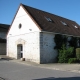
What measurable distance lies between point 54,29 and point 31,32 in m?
3.12

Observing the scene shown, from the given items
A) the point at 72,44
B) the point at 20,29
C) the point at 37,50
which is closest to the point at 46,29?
the point at 37,50

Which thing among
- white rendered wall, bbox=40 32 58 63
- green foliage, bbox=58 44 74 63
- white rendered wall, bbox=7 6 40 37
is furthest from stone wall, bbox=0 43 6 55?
green foliage, bbox=58 44 74 63

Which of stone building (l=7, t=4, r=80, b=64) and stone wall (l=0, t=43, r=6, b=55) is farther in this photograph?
stone wall (l=0, t=43, r=6, b=55)

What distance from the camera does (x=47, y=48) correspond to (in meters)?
20.2

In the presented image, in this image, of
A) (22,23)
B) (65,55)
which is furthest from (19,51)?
(65,55)

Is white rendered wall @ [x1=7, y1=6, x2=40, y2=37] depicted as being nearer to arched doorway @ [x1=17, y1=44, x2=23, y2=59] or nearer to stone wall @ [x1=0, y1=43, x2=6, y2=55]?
arched doorway @ [x1=17, y1=44, x2=23, y2=59]

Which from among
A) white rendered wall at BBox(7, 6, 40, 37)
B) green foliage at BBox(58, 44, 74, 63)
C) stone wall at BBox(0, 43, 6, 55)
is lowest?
green foliage at BBox(58, 44, 74, 63)

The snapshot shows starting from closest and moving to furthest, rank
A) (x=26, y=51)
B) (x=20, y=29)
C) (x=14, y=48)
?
1. (x=26, y=51)
2. (x=20, y=29)
3. (x=14, y=48)

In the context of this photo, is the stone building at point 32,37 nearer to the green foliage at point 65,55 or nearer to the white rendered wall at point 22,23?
the white rendered wall at point 22,23

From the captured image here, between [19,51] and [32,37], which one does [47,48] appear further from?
[19,51]

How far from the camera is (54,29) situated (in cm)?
2150

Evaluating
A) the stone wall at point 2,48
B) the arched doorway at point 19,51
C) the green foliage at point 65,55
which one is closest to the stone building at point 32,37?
the arched doorway at point 19,51

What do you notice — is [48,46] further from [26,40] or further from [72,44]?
[72,44]

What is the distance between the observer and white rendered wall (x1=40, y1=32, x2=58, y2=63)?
1950cm
